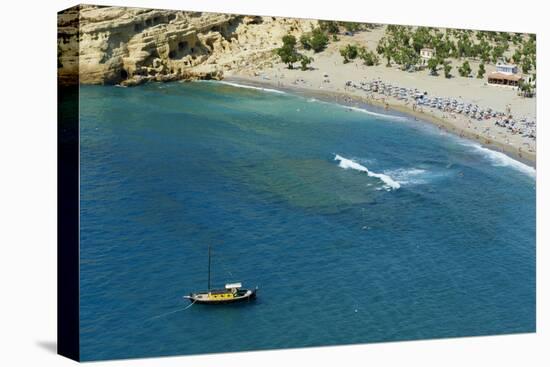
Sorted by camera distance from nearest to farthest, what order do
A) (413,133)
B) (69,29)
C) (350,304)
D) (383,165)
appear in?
(69,29), (350,304), (383,165), (413,133)

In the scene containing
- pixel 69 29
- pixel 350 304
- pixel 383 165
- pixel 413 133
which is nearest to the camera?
pixel 69 29

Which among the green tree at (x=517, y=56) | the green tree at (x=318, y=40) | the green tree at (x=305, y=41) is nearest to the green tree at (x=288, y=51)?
the green tree at (x=305, y=41)

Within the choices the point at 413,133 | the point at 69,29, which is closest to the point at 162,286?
the point at 69,29

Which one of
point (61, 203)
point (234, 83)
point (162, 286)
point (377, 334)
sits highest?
point (234, 83)

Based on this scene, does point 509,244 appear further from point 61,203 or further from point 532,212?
point 61,203

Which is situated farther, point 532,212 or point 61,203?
point 532,212

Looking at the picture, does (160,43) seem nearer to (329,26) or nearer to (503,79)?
(329,26)
